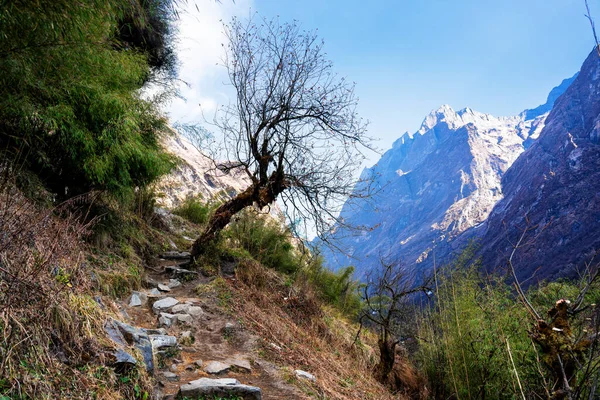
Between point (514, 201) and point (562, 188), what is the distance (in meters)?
17.8

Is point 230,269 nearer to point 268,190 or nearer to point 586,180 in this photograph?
point 268,190

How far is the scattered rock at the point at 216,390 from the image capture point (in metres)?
2.49

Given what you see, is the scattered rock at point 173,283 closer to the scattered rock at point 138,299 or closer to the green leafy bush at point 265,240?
the scattered rock at point 138,299

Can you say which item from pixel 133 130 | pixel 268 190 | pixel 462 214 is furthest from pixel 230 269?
pixel 462 214

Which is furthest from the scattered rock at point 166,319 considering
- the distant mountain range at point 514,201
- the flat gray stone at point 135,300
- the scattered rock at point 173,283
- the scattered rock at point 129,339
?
the distant mountain range at point 514,201

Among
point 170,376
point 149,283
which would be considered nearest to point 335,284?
point 149,283

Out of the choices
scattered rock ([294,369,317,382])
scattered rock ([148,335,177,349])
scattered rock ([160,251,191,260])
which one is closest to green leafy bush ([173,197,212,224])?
scattered rock ([160,251,191,260])

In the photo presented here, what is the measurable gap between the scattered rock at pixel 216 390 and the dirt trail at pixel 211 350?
4.6 inches

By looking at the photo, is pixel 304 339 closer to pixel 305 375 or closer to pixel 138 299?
pixel 305 375

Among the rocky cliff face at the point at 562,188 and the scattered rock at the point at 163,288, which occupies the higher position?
the rocky cliff face at the point at 562,188

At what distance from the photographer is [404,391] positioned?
231 inches

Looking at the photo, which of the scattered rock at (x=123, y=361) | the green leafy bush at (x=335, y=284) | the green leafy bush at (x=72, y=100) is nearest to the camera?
the scattered rock at (x=123, y=361)

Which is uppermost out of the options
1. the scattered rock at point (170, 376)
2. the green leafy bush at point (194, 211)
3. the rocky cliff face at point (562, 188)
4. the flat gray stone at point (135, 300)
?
the rocky cliff face at point (562, 188)

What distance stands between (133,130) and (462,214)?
121 m
